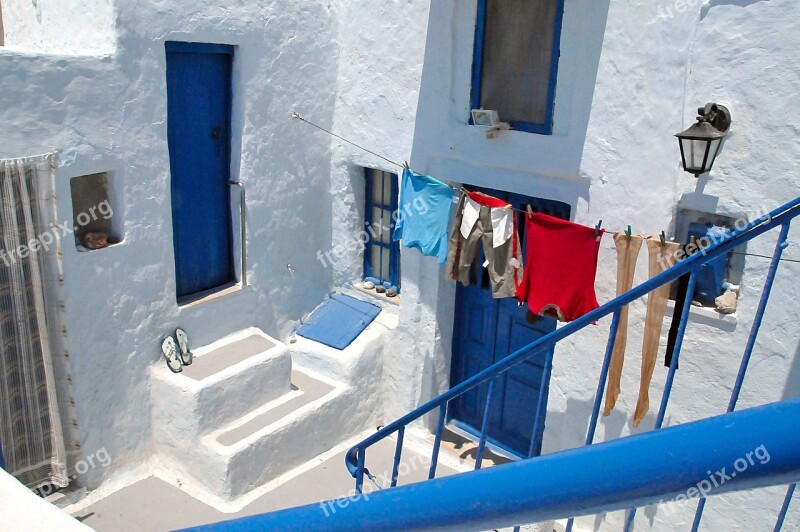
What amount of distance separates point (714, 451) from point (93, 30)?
6.50 metres

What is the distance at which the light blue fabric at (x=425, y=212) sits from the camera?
6746 mm

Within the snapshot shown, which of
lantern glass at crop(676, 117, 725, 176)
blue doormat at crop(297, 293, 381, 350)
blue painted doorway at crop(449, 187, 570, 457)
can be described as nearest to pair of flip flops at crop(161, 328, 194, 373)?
blue doormat at crop(297, 293, 381, 350)

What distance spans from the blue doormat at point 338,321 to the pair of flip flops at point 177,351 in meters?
1.64

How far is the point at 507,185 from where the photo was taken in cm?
673

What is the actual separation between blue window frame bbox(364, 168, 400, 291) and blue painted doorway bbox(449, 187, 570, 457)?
100cm

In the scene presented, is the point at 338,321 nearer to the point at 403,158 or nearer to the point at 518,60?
the point at 403,158

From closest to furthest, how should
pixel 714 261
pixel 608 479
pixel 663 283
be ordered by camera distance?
pixel 608 479, pixel 663 283, pixel 714 261

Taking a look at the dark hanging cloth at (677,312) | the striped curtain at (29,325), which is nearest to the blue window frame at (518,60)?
the dark hanging cloth at (677,312)

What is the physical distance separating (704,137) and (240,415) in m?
4.97

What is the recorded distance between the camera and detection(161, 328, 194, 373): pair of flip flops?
7.04 m

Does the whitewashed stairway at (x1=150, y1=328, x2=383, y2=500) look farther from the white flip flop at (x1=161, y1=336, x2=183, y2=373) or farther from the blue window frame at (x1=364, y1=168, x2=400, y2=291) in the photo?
the blue window frame at (x1=364, y1=168, x2=400, y2=291)

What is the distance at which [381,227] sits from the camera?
8.52 meters

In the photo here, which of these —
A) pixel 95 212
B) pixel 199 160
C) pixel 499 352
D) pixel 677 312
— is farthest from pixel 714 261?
pixel 95 212

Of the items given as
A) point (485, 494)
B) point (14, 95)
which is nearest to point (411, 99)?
point (14, 95)
